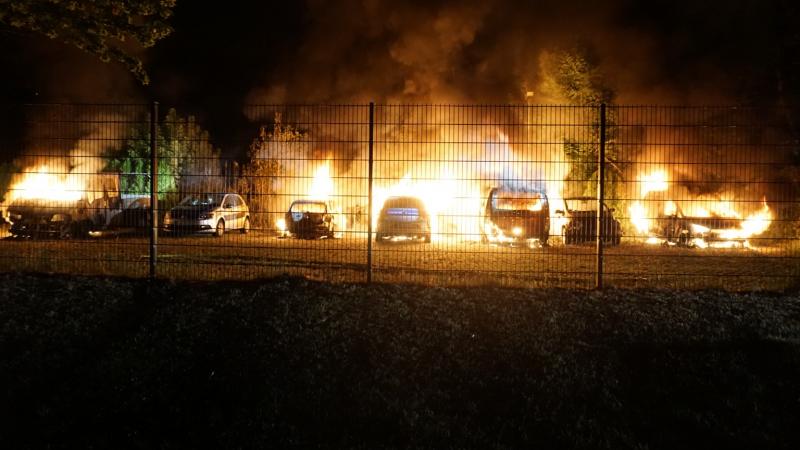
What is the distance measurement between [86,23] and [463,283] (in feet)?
20.8

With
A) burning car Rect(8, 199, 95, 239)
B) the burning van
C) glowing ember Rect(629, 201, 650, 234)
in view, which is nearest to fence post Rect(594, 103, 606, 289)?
the burning van

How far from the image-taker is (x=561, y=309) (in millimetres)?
6746

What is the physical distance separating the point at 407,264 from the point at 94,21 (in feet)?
21.2

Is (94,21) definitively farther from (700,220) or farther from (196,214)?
(700,220)

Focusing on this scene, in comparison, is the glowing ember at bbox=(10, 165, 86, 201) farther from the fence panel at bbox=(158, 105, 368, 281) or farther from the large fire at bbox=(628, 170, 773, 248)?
the large fire at bbox=(628, 170, 773, 248)

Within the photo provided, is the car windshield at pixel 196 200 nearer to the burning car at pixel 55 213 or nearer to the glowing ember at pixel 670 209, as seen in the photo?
the burning car at pixel 55 213

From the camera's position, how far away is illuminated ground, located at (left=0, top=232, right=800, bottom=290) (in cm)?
873

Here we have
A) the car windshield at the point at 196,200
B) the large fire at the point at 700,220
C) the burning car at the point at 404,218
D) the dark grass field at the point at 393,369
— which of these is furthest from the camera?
the burning car at the point at 404,218

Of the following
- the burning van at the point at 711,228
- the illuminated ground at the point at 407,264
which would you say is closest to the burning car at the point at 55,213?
the illuminated ground at the point at 407,264

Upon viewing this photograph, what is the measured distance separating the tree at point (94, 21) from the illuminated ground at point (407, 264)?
3023 millimetres

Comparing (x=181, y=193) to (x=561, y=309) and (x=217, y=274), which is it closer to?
(x=217, y=274)

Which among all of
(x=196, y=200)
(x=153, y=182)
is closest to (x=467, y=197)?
(x=153, y=182)

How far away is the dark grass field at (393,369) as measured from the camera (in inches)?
169

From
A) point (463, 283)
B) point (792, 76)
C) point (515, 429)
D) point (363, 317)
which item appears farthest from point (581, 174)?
point (515, 429)
